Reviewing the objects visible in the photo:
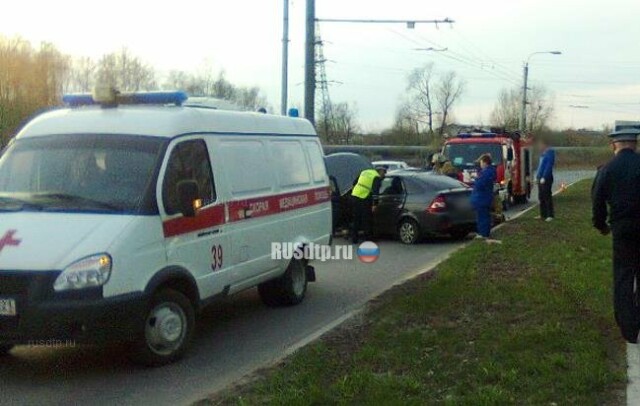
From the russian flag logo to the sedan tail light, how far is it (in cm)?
132

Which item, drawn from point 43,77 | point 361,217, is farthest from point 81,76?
point 361,217

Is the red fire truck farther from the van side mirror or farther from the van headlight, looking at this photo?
the van headlight

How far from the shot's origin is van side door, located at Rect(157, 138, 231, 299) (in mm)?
6668

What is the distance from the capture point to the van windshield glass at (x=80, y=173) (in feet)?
21.2

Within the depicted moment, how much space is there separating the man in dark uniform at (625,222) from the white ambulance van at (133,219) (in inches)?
134

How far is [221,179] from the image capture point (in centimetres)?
756

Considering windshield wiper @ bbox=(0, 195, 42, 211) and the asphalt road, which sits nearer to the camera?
the asphalt road

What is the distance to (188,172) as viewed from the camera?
23.3 feet

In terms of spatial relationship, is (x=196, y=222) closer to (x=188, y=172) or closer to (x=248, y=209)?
(x=188, y=172)

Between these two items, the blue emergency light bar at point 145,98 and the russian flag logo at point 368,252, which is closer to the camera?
the blue emergency light bar at point 145,98

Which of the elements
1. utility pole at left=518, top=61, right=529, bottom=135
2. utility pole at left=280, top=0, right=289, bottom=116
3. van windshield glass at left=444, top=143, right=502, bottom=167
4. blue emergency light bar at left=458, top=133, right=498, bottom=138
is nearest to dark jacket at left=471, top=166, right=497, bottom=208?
van windshield glass at left=444, top=143, right=502, bottom=167

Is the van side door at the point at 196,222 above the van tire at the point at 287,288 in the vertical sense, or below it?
above

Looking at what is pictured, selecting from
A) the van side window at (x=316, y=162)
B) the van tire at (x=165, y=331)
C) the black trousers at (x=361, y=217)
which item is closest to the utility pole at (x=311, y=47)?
the black trousers at (x=361, y=217)

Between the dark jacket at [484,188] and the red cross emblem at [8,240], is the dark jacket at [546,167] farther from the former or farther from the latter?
the red cross emblem at [8,240]
